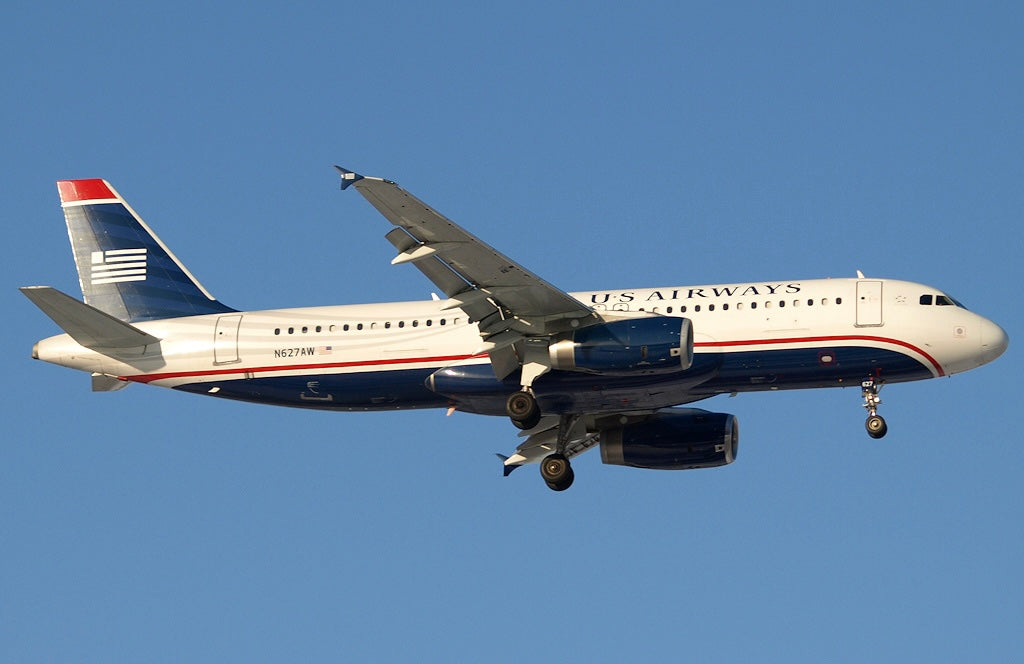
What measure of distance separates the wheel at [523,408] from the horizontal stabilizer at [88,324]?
11903mm

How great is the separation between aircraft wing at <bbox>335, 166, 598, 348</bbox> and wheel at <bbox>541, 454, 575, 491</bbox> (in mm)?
5201

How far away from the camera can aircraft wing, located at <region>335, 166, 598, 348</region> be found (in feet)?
128

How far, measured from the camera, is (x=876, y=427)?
151ft

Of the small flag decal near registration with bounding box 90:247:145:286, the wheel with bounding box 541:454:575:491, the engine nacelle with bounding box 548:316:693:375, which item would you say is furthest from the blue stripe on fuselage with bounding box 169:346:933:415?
the small flag decal near registration with bounding box 90:247:145:286

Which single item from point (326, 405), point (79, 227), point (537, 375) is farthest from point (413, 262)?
point (79, 227)

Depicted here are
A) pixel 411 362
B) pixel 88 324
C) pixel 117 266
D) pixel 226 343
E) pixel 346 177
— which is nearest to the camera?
pixel 346 177

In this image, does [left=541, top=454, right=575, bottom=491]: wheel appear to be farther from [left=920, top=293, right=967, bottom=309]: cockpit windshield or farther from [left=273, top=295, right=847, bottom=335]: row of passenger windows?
[left=920, top=293, right=967, bottom=309]: cockpit windshield

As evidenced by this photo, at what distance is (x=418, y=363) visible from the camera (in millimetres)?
47500

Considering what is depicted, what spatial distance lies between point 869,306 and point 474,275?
1137cm

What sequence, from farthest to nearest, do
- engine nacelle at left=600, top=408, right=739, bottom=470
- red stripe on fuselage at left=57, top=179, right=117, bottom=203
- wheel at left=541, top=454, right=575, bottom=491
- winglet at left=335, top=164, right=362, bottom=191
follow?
red stripe on fuselage at left=57, top=179, right=117, bottom=203, engine nacelle at left=600, top=408, right=739, bottom=470, wheel at left=541, top=454, right=575, bottom=491, winglet at left=335, top=164, right=362, bottom=191

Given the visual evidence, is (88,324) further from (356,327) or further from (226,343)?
(356,327)

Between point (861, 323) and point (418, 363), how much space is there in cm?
1280

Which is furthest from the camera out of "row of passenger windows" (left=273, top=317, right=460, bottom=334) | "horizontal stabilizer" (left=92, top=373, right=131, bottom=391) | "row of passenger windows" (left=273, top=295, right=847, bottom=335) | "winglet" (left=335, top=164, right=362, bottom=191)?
"horizontal stabilizer" (left=92, top=373, right=131, bottom=391)

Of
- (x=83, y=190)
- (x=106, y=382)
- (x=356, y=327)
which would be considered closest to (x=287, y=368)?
(x=356, y=327)
